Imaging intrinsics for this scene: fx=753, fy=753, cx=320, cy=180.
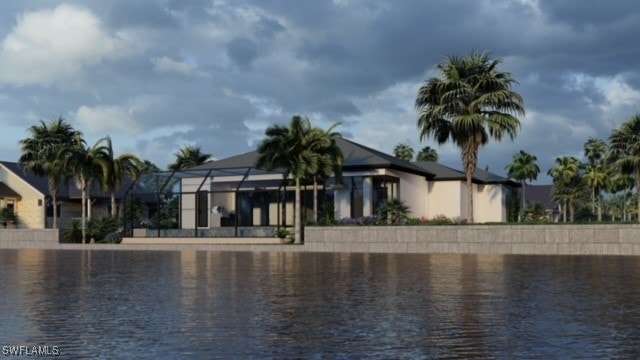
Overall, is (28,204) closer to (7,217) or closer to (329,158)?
(7,217)

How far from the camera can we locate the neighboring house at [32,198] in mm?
65188

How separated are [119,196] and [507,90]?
4391cm

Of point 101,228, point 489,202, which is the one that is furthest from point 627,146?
point 101,228

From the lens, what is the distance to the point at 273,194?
47.9 m

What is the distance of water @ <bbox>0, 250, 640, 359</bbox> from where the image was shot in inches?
337

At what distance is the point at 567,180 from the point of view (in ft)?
286

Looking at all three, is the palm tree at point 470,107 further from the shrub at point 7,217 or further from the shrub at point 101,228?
the shrub at point 7,217

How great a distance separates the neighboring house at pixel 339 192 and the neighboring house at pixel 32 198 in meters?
20.7

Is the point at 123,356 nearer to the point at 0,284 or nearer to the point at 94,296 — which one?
the point at 94,296

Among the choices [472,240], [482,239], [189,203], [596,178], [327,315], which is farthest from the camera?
[596,178]

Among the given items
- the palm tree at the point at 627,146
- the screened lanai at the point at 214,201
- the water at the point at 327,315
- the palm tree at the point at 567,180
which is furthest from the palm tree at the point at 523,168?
the water at the point at 327,315

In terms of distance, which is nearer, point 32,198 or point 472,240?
point 472,240

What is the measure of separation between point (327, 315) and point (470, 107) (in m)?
28.1

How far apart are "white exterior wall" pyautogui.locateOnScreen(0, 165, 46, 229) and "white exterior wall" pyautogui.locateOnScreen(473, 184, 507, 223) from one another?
36.7 metres
